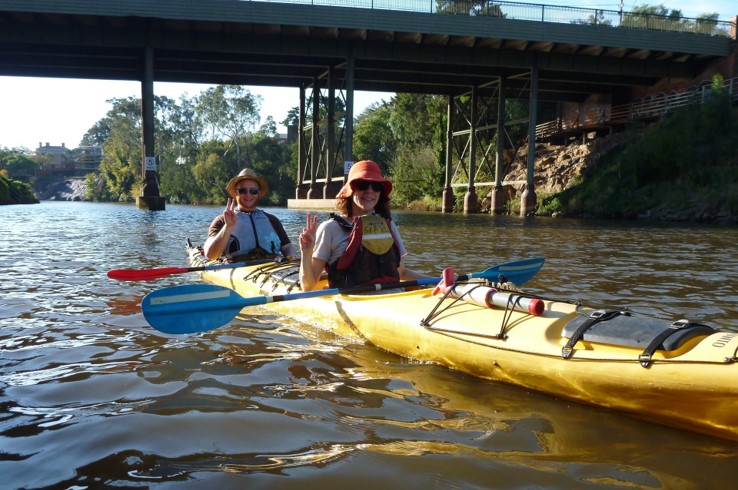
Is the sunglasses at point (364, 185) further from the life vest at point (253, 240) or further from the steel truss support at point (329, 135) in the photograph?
the steel truss support at point (329, 135)

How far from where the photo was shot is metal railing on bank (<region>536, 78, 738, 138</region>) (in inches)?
1011

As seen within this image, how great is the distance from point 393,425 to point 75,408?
1.72 meters

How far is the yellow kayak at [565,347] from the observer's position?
113 inches

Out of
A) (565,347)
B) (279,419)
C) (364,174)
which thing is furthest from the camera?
(364,174)

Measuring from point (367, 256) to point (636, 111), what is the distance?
1201 inches

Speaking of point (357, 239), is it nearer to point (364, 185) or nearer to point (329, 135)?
point (364, 185)

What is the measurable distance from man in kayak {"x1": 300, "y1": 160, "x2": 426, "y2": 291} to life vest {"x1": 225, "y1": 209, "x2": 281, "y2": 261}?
2.12 m

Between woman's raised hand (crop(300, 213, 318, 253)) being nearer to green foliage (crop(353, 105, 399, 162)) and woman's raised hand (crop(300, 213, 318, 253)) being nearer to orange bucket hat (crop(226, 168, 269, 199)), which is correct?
orange bucket hat (crop(226, 168, 269, 199))

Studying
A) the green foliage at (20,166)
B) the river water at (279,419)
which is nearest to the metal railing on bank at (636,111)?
the river water at (279,419)

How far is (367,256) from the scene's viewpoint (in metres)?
4.87

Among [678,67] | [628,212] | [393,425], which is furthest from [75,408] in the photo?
[678,67]

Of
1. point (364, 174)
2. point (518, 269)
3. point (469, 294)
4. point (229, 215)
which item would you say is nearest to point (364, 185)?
point (364, 174)

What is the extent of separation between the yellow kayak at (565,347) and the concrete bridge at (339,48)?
20.3 meters

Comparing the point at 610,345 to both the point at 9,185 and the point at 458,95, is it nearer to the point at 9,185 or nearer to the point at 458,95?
the point at 458,95
